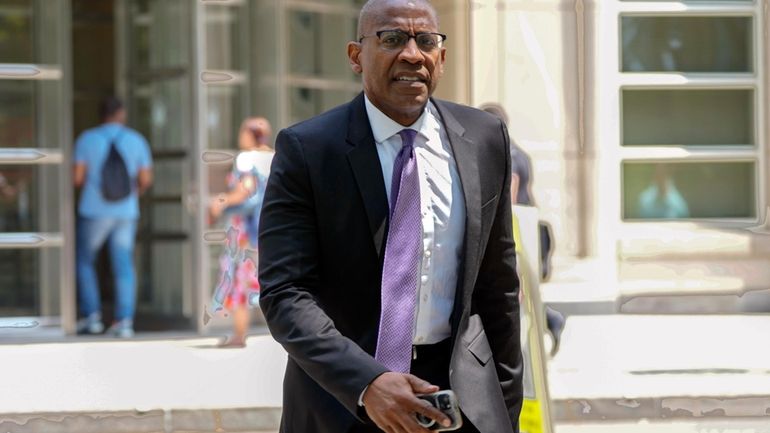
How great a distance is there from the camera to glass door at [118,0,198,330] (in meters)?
11.0

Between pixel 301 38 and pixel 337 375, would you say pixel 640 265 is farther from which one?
pixel 337 375

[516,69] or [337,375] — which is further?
[516,69]

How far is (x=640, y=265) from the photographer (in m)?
11.1

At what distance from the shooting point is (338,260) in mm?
2938

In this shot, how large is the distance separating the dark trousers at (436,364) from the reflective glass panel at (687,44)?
8.44 metres

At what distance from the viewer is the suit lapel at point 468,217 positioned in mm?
2951

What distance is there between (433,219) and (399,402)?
14.9 inches

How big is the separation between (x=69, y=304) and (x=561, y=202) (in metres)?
3.39

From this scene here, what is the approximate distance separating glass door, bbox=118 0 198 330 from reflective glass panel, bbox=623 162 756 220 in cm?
307

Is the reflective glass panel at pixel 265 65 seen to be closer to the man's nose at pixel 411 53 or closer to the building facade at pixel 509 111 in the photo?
the building facade at pixel 509 111

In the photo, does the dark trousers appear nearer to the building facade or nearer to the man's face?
the man's face

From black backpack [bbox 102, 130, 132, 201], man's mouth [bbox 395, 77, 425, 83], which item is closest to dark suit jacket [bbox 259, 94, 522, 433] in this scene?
man's mouth [bbox 395, 77, 425, 83]

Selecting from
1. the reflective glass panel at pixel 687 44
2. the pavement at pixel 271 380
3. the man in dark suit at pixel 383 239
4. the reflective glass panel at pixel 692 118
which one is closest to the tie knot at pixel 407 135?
the man in dark suit at pixel 383 239

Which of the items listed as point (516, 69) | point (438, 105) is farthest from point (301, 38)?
point (438, 105)
